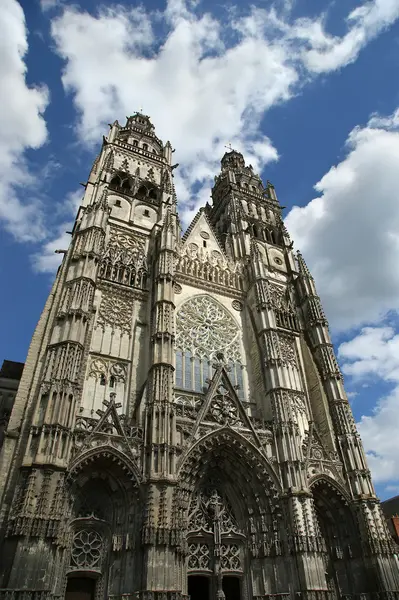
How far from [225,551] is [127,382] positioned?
7244mm

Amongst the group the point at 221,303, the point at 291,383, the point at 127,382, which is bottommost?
the point at 127,382

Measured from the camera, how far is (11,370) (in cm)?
2583

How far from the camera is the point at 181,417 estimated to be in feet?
52.5

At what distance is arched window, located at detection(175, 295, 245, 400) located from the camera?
19.1 meters

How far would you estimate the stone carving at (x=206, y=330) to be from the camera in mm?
20219

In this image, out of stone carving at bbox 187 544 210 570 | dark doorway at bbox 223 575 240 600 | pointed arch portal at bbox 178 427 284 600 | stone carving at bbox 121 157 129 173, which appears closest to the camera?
stone carving at bbox 187 544 210 570

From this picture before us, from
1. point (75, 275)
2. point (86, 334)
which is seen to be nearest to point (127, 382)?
point (86, 334)

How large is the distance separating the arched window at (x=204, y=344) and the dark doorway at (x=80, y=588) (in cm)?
792

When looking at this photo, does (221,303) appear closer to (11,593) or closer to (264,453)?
(264,453)

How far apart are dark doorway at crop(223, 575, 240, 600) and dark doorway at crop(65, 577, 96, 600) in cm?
477

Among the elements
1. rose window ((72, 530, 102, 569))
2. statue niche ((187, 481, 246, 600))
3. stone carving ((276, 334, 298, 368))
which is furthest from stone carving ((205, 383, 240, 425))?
rose window ((72, 530, 102, 569))

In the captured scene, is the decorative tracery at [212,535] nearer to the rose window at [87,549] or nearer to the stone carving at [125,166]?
the rose window at [87,549]

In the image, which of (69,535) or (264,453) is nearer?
(69,535)

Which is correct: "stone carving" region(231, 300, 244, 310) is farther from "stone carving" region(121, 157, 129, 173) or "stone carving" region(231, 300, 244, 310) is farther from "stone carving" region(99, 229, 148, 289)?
"stone carving" region(121, 157, 129, 173)
